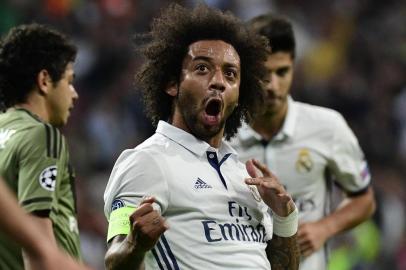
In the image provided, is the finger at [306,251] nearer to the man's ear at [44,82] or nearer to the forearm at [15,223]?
the man's ear at [44,82]

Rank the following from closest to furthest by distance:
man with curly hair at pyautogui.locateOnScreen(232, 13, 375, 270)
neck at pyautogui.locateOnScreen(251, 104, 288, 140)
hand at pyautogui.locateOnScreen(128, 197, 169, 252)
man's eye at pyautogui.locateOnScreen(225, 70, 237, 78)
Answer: hand at pyautogui.locateOnScreen(128, 197, 169, 252) < man's eye at pyautogui.locateOnScreen(225, 70, 237, 78) < man with curly hair at pyautogui.locateOnScreen(232, 13, 375, 270) < neck at pyautogui.locateOnScreen(251, 104, 288, 140)

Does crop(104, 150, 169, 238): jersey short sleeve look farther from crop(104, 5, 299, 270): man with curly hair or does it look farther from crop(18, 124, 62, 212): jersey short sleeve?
crop(18, 124, 62, 212): jersey short sleeve

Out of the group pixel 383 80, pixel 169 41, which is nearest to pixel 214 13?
pixel 169 41

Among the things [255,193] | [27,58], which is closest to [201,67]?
[255,193]

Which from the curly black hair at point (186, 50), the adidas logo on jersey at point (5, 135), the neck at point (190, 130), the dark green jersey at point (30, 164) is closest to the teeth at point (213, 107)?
the neck at point (190, 130)

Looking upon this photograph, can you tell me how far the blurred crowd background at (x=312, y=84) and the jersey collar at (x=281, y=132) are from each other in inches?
151

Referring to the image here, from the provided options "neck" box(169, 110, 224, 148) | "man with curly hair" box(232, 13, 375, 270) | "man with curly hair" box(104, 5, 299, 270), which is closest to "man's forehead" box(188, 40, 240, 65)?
"man with curly hair" box(104, 5, 299, 270)

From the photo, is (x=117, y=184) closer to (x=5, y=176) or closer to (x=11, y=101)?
(x=5, y=176)

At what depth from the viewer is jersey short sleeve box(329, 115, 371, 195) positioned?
5.16 m

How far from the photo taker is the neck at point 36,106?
4.51 m

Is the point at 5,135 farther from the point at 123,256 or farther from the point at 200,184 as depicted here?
the point at 123,256

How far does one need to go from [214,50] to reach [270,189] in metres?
0.60

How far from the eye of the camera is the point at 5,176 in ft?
13.5

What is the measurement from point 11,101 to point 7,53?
250 mm
